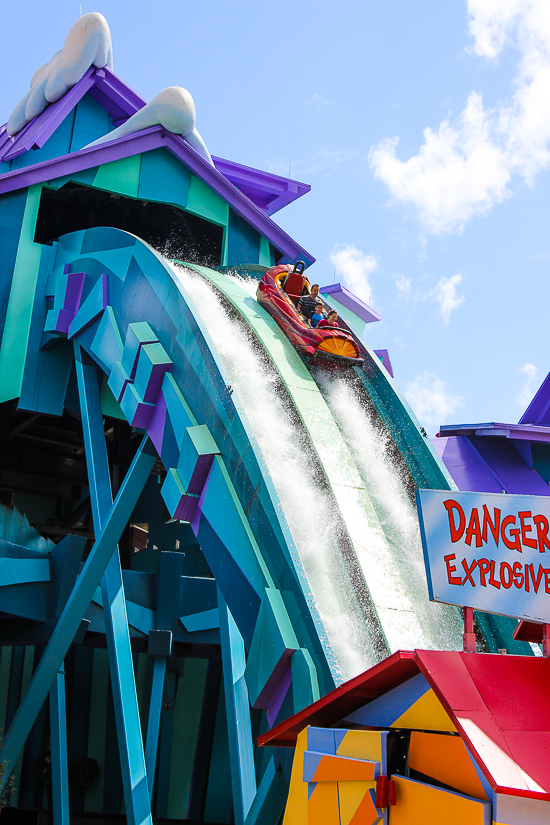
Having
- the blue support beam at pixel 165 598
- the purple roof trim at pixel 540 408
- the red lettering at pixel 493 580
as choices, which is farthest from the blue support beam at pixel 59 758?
the purple roof trim at pixel 540 408

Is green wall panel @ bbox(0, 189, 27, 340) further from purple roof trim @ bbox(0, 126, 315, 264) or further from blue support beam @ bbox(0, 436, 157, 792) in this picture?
blue support beam @ bbox(0, 436, 157, 792)

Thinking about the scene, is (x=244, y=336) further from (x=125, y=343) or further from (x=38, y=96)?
(x=38, y=96)

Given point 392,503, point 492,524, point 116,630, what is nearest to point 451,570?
point 492,524

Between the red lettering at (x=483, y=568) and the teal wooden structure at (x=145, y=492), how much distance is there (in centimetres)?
234

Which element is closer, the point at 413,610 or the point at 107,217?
the point at 413,610

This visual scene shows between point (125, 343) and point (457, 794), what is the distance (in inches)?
294

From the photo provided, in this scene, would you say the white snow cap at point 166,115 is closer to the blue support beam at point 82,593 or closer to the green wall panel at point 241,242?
the green wall panel at point 241,242

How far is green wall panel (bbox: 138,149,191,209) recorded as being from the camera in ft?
44.8

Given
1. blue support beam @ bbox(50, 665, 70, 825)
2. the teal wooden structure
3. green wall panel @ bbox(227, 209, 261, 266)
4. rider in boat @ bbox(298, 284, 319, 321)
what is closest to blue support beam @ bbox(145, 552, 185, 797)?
the teal wooden structure

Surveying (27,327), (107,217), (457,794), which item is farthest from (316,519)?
(107,217)

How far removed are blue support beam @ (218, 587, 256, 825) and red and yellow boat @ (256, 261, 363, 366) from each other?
3.43m

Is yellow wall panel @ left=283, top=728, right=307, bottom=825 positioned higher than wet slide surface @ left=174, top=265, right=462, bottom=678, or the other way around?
wet slide surface @ left=174, top=265, right=462, bottom=678

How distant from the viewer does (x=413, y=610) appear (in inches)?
281

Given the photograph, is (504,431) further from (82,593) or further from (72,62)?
(72,62)
